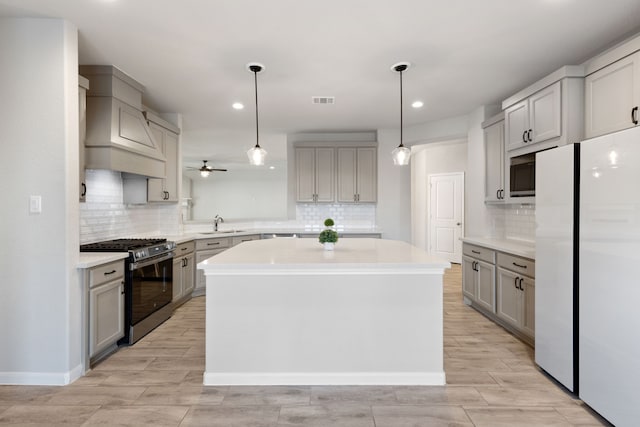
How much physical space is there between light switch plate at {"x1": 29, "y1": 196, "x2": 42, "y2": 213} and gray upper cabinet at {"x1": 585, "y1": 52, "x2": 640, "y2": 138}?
405 cm

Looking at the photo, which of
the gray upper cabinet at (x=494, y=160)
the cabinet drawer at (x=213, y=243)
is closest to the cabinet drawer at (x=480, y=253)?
the gray upper cabinet at (x=494, y=160)

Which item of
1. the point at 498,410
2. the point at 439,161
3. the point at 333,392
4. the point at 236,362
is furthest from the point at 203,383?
the point at 439,161

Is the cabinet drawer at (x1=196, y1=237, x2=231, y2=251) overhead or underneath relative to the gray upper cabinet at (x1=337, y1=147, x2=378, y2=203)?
underneath

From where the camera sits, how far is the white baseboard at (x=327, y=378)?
2.45 metres

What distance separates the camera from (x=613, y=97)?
101 inches

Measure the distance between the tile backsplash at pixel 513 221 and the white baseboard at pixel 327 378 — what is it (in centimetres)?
221

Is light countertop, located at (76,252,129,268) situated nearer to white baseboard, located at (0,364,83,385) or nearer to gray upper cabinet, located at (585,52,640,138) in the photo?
white baseboard, located at (0,364,83,385)

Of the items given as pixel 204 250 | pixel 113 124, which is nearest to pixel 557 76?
pixel 113 124

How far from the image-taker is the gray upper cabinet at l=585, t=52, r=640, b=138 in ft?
7.86

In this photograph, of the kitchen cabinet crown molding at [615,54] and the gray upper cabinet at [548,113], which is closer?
the kitchen cabinet crown molding at [615,54]

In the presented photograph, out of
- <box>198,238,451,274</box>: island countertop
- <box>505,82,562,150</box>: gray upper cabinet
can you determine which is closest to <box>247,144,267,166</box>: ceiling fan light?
<box>198,238,451,274</box>: island countertop

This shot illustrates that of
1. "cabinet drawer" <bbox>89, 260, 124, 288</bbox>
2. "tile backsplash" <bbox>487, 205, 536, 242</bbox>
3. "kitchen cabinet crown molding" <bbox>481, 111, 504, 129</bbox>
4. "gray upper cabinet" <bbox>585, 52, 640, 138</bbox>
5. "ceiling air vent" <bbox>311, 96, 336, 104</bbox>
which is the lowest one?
"cabinet drawer" <bbox>89, 260, 124, 288</bbox>

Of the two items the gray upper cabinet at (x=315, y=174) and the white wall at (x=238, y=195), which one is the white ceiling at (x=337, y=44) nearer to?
the gray upper cabinet at (x=315, y=174)

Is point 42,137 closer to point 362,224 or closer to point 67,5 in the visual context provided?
point 67,5
